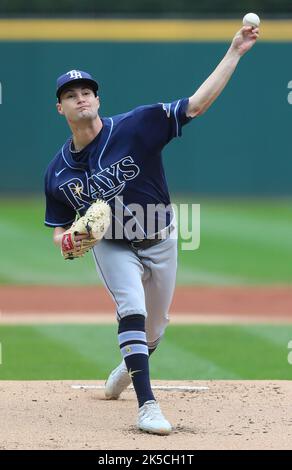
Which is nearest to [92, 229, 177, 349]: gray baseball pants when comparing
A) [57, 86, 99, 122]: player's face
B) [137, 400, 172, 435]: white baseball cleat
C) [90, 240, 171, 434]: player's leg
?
[90, 240, 171, 434]: player's leg

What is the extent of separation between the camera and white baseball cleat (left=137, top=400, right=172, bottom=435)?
14.3 ft

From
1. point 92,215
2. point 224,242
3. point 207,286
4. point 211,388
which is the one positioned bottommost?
point 211,388

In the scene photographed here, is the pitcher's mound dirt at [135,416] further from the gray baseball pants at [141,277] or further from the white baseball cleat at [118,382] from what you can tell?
the gray baseball pants at [141,277]

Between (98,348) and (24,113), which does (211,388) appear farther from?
(24,113)

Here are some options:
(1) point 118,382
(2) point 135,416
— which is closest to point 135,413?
(2) point 135,416

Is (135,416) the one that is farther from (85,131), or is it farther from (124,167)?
(85,131)

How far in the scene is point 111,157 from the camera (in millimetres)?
4746

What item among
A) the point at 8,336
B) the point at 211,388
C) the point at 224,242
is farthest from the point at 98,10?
the point at 211,388

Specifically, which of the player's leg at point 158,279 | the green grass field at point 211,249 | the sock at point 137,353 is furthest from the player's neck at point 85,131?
the green grass field at point 211,249

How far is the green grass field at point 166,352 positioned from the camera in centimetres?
670

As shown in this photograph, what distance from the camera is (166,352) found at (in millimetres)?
7465

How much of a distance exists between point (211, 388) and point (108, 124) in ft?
5.74

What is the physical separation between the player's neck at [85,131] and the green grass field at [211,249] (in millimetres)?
6387

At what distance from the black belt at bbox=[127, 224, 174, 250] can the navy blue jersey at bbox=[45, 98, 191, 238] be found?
42 mm
